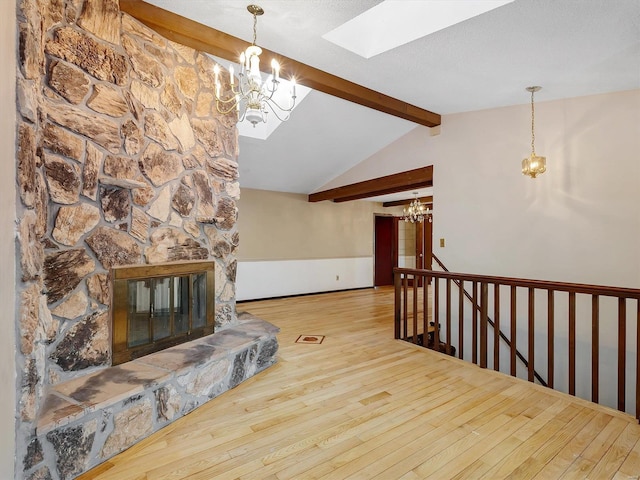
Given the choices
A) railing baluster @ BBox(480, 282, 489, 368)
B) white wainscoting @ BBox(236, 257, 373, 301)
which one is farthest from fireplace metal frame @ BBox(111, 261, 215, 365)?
white wainscoting @ BBox(236, 257, 373, 301)

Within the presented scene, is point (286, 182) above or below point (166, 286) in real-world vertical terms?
above

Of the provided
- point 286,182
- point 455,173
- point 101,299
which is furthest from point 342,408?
point 286,182

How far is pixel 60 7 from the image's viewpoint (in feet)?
7.27

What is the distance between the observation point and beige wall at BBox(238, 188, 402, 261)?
269 inches

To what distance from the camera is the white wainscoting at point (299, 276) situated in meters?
6.78

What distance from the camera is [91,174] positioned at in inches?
90.8

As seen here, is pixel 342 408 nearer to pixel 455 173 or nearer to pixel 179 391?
pixel 179 391

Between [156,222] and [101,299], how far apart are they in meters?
0.69

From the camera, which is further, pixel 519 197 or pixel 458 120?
pixel 458 120

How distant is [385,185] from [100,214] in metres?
4.51

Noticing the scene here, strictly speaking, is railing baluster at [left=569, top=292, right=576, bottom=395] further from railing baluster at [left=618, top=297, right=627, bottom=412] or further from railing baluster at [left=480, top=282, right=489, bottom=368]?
railing baluster at [left=480, top=282, right=489, bottom=368]

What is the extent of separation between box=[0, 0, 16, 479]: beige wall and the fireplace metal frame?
860 millimetres

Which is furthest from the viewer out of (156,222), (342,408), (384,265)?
(384,265)

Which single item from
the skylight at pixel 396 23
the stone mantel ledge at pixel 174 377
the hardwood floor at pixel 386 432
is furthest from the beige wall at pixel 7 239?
the skylight at pixel 396 23
